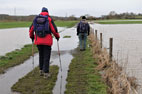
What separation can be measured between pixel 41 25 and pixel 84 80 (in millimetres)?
2156

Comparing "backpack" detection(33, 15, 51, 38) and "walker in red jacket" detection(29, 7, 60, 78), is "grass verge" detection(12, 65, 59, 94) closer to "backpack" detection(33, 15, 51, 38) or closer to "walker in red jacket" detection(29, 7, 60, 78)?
"walker in red jacket" detection(29, 7, 60, 78)

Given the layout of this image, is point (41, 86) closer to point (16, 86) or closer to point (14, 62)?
point (16, 86)

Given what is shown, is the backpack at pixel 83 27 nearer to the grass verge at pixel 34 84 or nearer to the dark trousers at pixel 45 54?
the grass verge at pixel 34 84

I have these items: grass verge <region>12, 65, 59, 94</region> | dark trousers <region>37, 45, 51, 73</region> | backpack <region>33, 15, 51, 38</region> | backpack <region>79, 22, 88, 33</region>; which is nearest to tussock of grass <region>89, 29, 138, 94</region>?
grass verge <region>12, 65, 59, 94</region>

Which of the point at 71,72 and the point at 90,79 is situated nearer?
the point at 90,79

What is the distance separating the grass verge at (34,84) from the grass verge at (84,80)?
1.73 feet

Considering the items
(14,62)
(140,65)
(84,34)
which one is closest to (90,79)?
(140,65)

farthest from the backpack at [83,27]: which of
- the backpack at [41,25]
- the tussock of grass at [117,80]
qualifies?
the backpack at [41,25]

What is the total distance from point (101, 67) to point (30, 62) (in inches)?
131

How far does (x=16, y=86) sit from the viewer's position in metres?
5.64

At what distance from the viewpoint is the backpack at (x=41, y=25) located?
19.5 ft

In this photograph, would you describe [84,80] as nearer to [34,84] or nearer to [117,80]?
[117,80]

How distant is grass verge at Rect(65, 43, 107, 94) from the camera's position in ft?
17.5

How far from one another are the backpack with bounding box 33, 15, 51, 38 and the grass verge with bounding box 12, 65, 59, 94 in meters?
1.41
